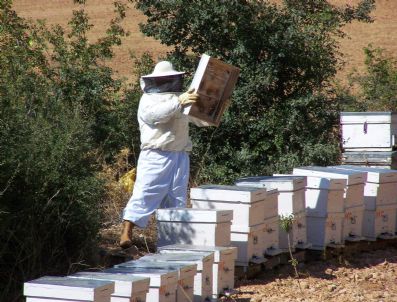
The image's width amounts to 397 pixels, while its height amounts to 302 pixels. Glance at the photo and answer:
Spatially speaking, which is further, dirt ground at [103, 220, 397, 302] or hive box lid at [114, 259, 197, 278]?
dirt ground at [103, 220, 397, 302]

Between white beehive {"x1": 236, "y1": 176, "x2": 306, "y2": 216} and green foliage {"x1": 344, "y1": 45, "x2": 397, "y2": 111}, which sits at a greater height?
green foliage {"x1": 344, "y1": 45, "x2": 397, "y2": 111}

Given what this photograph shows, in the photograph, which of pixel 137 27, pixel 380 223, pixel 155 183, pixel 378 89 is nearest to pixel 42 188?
pixel 155 183

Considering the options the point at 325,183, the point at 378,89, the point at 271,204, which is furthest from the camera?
the point at 378,89

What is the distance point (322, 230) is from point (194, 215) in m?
2.26

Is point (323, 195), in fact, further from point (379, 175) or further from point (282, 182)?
point (379, 175)

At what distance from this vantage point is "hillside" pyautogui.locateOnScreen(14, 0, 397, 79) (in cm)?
3856

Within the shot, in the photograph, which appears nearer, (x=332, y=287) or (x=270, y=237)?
(x=332, y=287)

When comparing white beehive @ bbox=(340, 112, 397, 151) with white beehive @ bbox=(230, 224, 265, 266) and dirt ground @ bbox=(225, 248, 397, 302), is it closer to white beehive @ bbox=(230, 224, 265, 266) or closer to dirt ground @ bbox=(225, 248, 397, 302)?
dirt ground @ bbox=(225, 248, 397, 302)

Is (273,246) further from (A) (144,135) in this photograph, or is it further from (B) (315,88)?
(B) (315,88)

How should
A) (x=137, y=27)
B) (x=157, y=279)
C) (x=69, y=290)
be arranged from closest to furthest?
A: (x=69, y=290)
(x=157, y=279)
(x=137, y=27)

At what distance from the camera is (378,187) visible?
11.0 metres

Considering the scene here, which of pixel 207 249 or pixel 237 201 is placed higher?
pixel 237 201

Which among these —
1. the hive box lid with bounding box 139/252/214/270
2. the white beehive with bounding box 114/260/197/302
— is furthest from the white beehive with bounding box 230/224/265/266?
the white beehive with bounding box 114/260/197/302

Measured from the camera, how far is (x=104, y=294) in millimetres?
6094
